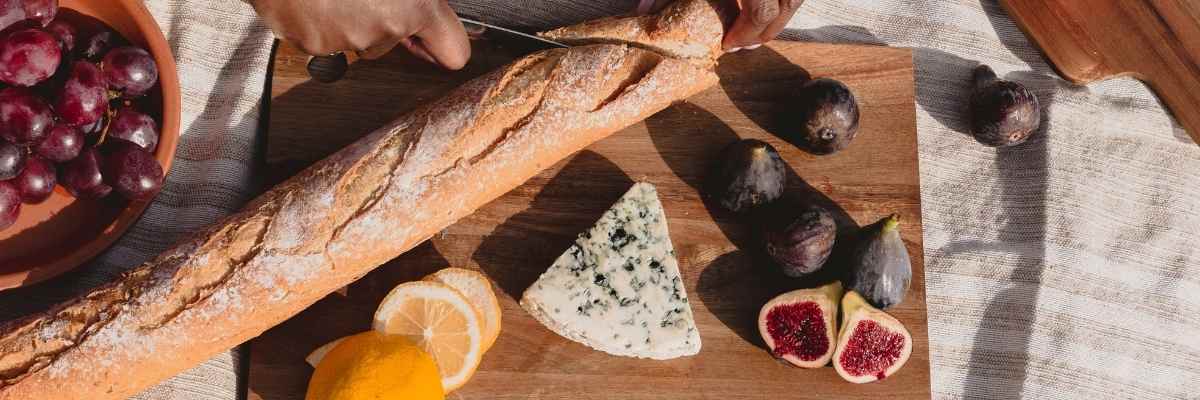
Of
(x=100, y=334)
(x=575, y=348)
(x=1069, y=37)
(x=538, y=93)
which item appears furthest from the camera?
(x=1069, y=37)

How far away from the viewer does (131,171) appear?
2.30 meters

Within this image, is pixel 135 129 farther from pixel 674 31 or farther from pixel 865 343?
pixel 865 343

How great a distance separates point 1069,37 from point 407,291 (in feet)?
7.41

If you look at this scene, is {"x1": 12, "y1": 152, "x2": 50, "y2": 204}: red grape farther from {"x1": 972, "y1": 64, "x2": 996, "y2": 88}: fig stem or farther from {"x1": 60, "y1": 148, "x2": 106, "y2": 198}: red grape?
{"x1": 972, "y1": 64, "x2": 996, "y2": 88}: fig stem

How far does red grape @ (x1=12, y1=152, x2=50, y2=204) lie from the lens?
7.51ft

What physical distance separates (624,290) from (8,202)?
161cm

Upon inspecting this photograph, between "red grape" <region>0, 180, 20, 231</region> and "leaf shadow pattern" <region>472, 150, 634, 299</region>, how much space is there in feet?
3.89

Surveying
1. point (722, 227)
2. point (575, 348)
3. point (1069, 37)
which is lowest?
point (575, 348)

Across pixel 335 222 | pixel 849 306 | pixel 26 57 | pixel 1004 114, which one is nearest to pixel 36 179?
pixel 26 57

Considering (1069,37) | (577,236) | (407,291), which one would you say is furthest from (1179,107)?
(407,291)

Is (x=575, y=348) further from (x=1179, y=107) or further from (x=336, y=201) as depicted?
(x=1179, y=107)

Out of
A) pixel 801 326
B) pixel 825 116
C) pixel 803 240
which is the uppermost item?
pixel 825 116

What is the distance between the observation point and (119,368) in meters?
2.29

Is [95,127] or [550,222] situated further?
[550,222]
